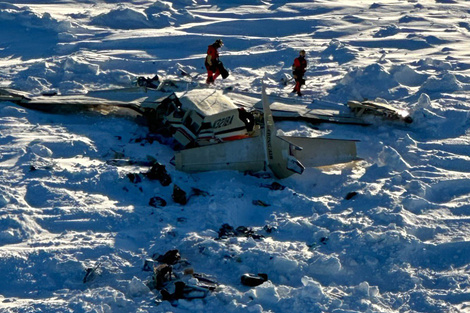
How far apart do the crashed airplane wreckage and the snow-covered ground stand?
26 cm

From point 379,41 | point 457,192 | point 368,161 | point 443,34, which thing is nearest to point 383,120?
point 368,161

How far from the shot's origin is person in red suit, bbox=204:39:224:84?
1745 cm

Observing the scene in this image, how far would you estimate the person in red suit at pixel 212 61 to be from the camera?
687 inches

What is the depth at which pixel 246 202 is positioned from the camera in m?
11.6

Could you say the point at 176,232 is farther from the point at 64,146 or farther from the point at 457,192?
the point at 457,192

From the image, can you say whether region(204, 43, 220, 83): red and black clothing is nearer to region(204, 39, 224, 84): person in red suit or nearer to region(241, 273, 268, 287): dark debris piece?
region(204, 39, 224, 84): person in red suit

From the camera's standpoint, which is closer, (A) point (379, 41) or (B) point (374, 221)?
(B) point (374, 221)

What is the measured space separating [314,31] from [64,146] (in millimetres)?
13077

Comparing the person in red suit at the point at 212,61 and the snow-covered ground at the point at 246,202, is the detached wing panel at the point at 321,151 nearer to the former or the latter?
the snow-covered ground at the point at 246,202

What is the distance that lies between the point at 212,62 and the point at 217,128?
4.82 m

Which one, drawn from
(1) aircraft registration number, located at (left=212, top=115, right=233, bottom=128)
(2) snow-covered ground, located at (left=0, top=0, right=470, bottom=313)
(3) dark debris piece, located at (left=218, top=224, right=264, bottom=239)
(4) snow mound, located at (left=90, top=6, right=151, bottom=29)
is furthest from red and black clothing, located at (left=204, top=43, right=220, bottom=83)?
(3) dark debris piece, located at (left=218, top=224, right=264, bottom=239)

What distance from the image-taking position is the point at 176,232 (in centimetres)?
1052

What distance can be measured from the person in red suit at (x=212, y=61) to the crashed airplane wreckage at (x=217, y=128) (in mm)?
2546

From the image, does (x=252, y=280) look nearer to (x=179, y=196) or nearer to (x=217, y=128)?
(x=179, y=196)
